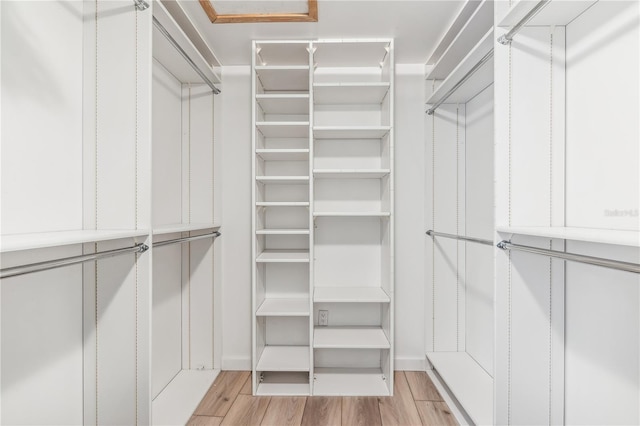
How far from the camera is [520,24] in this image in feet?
4.35

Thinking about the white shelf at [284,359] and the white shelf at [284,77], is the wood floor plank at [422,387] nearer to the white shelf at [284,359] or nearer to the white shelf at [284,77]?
the white shelf at [284,359]

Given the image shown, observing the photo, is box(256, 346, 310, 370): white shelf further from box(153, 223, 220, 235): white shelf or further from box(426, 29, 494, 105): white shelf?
box(426, 29, 494, 105): white shelf

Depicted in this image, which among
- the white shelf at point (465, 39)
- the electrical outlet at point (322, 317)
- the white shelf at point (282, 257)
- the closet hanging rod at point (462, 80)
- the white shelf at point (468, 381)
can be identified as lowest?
the white shelf at point (468, 381)

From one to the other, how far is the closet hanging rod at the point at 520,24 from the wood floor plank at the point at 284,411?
2119mm

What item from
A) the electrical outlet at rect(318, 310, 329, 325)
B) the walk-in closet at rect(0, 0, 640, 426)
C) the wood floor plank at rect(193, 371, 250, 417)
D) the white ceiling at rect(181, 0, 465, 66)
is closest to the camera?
the walk-in closet at rect(0, 0, 640, 426)

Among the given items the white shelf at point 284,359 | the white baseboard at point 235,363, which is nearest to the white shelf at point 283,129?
the white shelf at point 284,359

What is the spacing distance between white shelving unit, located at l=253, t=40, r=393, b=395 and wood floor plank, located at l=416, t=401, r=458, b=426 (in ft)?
0.82

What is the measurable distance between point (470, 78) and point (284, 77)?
3.86 ft

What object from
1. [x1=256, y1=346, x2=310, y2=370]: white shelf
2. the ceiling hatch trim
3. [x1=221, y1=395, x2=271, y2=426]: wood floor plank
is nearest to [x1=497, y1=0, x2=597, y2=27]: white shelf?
the ceiling hatch trim

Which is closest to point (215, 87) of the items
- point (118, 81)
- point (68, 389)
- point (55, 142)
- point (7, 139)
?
point (118, 81)

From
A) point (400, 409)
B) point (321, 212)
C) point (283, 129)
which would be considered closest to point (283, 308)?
point (321, 212)

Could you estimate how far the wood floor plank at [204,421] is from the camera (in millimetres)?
1885

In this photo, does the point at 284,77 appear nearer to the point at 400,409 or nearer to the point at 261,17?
the point at 261,17

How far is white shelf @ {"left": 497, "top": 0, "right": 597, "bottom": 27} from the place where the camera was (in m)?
1.25
